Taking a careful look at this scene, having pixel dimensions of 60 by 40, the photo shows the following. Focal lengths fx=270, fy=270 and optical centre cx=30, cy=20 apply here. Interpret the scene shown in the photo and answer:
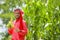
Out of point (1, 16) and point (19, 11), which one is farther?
point (1, 16)

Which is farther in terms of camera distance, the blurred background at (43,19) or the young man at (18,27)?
the blurred background at (43,19)

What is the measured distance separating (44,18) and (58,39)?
0.46 meters

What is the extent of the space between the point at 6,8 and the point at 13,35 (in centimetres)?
283

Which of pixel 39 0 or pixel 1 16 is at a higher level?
pixel 1 16

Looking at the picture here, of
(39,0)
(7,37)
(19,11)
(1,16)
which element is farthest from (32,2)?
(1,16)

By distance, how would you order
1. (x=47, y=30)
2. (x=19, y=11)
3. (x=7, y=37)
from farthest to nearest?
1. (x=7, y=37)
2. (x=47, y=30)
3. (x=19, y=11)

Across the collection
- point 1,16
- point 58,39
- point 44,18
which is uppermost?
point 1,16

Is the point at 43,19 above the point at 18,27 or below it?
above

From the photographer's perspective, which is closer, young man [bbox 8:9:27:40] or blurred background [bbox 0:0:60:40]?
young man [bbox 8:9:27:40]

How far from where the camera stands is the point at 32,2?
16.5 feet

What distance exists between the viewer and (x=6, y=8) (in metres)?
7.32

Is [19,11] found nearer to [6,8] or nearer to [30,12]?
[30,12]

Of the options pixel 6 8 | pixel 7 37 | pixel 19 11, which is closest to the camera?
pixel 19 11

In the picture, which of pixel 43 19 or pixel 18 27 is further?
pixel 43 19
